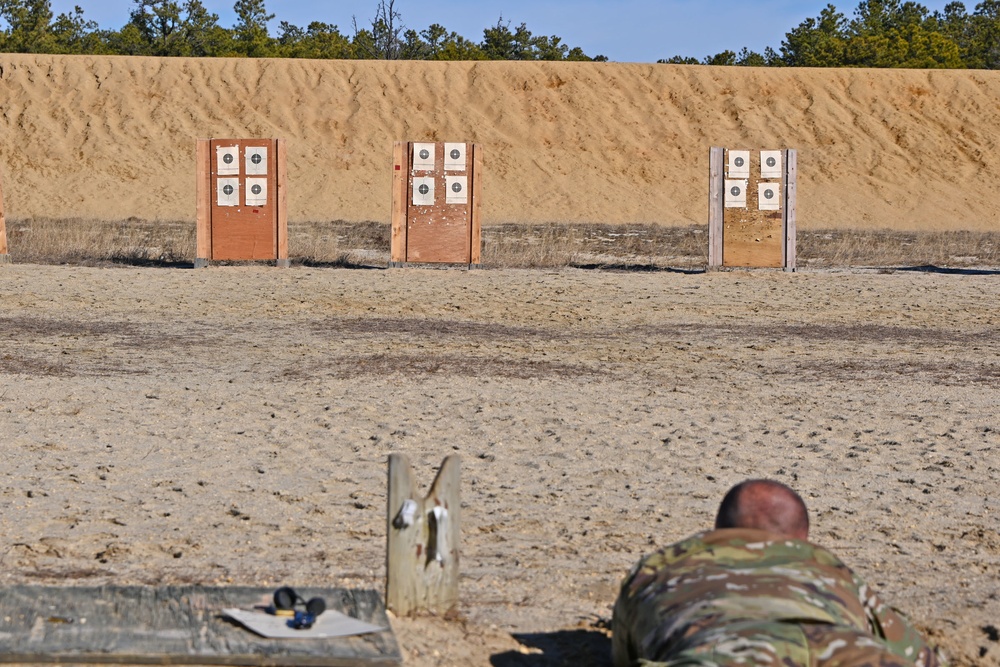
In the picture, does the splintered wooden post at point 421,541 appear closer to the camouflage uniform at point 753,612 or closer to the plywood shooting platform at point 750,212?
the camouflage uniform at point 753,612

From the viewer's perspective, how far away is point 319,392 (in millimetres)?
8953

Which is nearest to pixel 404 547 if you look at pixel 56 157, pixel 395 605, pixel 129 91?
pixel 395 605

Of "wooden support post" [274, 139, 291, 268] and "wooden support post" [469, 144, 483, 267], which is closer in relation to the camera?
"wooden support post" [274, 139, 291, 268]

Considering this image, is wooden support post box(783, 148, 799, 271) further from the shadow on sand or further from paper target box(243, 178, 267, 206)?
the shadow on sand

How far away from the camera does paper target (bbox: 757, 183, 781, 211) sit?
17.8m

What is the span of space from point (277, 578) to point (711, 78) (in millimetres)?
41299

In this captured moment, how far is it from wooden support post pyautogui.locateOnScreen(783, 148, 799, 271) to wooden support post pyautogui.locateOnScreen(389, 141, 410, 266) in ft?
16.5

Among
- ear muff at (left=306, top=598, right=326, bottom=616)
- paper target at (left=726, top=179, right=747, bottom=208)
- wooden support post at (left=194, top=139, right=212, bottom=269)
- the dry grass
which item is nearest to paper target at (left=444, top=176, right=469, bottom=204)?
the dry grass

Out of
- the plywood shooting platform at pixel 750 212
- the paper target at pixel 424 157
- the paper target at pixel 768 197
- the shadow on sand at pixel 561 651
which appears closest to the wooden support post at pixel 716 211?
the plywood shooting platform at pixel 750 212

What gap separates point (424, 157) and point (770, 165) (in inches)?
181

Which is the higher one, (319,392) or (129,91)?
(129,91)

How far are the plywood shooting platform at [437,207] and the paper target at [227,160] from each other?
2.06 m

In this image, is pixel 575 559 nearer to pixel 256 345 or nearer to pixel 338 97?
pixel 256 345

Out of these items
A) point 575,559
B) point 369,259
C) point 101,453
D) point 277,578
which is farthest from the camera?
point 369,259
